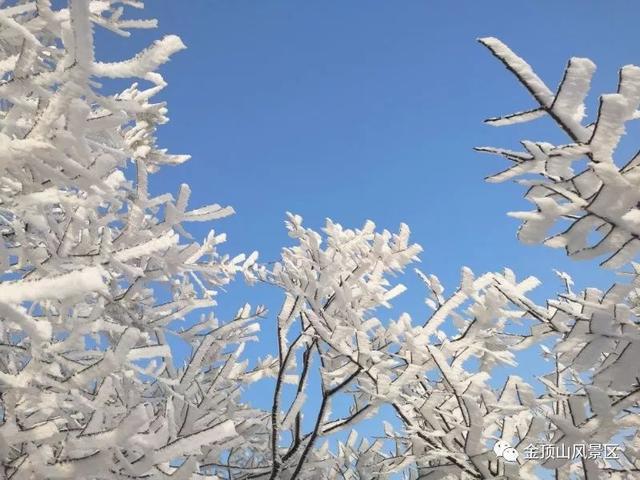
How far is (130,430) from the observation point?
153cm

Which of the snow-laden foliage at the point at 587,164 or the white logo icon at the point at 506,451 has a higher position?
the snow-laden foliage at the point at 587,164

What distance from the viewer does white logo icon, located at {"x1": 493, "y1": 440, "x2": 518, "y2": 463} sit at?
8.49ft

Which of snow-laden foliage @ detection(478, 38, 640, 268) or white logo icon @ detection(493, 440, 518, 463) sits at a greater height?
snow-laden foliage @ detection(478, 38, 640, 268)

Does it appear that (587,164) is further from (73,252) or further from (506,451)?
(73,252)

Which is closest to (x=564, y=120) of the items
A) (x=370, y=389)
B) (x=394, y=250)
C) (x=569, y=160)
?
(x=569, y=160)

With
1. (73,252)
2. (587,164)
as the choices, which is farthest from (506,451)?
(73,252)

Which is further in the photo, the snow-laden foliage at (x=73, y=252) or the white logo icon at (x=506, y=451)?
the white logo icon at (x=506, y=451)

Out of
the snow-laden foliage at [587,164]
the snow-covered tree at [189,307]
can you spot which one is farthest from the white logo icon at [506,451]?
the snow-laden foliage at [587,164]

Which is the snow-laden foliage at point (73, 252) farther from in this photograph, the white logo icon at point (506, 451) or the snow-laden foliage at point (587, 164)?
the white logo icon at point (506, 451)

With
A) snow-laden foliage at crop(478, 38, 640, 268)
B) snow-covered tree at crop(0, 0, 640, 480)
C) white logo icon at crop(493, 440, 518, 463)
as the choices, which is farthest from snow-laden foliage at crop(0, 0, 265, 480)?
white logo icon at crop(493, 440, 518, 463)

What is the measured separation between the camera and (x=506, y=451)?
2.63 m

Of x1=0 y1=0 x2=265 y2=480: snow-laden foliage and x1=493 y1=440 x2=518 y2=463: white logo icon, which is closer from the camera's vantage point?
x1=0 y1=0 x2=265 y2=480: snow-laden foliage

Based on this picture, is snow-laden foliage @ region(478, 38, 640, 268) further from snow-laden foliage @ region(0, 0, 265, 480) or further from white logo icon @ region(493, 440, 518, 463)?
white logo icon @ region(493, 440, 518, 463)

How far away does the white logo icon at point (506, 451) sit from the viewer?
102 inches
